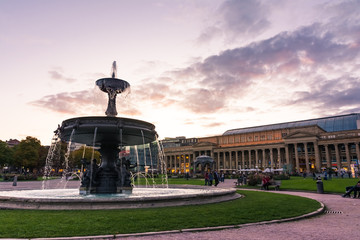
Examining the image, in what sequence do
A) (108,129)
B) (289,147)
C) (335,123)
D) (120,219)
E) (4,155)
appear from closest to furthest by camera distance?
(120,219) < (108,129) < (4,155) < (289,147) < (335,123)

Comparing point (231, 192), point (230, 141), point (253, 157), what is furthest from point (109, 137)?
point (230, 141)

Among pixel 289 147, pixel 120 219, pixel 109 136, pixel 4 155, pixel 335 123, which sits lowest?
pixel 120 219

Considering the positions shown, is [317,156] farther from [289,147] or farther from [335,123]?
[335,123]

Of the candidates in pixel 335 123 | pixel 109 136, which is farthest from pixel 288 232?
pixel 335 123

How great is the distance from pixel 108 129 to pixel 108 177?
3310 mm

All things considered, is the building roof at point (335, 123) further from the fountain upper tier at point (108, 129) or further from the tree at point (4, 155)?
the fountain upper tier at point (108, 129)

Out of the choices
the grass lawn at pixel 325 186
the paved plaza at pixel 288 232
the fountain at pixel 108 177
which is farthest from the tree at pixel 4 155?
the paved plaza at pixel 288 232

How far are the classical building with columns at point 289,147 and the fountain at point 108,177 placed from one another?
73133mm

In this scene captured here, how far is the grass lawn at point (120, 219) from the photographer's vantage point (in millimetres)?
7004

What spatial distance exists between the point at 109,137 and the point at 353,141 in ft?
318

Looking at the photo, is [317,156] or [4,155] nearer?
[4,155]

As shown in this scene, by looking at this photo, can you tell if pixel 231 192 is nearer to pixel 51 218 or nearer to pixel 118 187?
pixel 118 187

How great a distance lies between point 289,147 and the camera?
103188 mm

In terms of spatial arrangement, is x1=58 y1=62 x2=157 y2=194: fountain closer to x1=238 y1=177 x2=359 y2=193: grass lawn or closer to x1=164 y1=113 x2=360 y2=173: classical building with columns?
x1=238 y1=177 x2=359 y2=193: grass lawn
